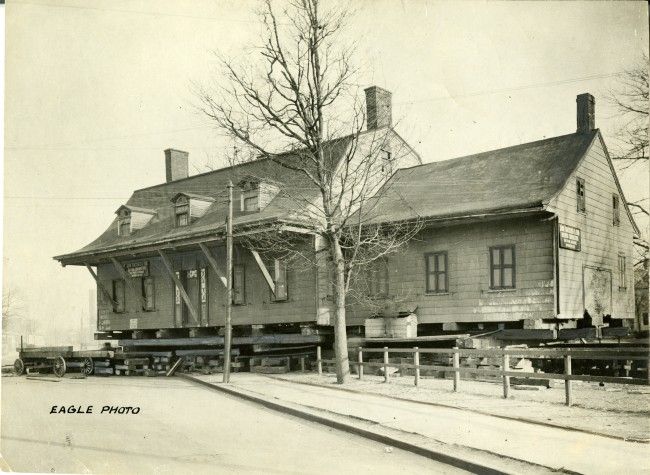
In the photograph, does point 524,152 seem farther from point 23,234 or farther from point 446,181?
point 23,234

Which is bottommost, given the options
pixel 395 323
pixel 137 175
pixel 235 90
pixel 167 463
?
pixel 167 463

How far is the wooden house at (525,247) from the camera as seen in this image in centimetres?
1551

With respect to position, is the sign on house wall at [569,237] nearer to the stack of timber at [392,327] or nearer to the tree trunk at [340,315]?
the stack of timber at [392,327]

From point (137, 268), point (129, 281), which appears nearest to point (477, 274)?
point (129, 281)

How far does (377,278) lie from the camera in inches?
735

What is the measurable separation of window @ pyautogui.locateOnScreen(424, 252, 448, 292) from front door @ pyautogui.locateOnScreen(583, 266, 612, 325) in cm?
343

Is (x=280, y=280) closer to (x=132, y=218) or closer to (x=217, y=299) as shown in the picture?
(x=217, y=299)

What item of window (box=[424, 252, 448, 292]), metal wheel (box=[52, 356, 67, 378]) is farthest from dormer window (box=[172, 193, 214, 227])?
window (box=[424, 252, 448, 292])

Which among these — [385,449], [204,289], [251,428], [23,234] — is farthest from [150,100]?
[204,289]

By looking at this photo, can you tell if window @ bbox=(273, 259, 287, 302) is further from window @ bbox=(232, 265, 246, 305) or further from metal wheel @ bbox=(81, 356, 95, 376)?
metal wheel @ bbox=(81, 356, 95, 376)

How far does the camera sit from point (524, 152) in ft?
56.9

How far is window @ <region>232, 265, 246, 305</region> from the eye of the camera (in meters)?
21.4

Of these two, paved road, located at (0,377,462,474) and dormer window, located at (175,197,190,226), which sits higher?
dormer window, located at (175,197,190,226)

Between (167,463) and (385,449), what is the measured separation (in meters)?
2.86
